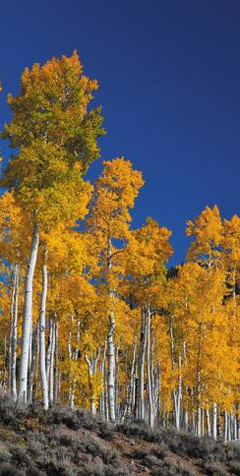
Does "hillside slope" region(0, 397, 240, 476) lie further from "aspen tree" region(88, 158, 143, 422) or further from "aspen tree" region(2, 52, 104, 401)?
"aspen tree" region(88, 158, 143, 422)

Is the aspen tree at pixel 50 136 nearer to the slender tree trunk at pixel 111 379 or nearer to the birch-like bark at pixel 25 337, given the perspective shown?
the birch-like bark at pixel 25 337

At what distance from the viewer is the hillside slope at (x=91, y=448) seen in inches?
414

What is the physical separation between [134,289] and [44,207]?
35.1 feet

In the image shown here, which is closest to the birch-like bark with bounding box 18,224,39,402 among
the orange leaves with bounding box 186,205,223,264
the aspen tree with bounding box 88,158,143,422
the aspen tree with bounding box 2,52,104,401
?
the aspen tree with bounding box 2,52,104,401

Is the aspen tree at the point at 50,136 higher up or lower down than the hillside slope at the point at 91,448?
higher up

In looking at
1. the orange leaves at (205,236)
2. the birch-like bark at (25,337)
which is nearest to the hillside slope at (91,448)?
the birch-like bark at (25,337)

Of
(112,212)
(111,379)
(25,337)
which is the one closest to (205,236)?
(112,212)

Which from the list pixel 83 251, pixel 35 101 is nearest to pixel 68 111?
pixel 35 101

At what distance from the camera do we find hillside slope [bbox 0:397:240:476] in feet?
34.5

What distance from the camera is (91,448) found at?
40.4 ft

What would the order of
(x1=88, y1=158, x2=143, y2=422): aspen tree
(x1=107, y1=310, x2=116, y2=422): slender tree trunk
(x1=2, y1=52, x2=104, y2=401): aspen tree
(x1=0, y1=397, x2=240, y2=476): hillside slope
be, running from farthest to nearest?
(x1=88, y1=158, x2=143, y2=422): aspen tree
(x1=107, y1=310, x2=116, y2=422): slender tree trunk
(x1=2, y1=52, x2=104, y2=401): aspen tree
(x1=0, y1=397, x2=240, y2=476): hillside slope

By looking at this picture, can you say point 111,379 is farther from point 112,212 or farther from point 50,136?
point 50,136

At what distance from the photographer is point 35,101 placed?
16.4 m

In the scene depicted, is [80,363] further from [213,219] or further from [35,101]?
[35,101]
